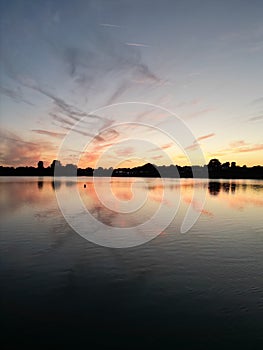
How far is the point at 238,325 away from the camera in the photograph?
9703mm

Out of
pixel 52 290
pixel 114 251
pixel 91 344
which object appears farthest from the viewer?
pixel 114 251

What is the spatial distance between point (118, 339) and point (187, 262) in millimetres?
8088

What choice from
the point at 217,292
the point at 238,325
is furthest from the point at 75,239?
the point at 238,325

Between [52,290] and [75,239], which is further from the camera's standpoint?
[75,239]

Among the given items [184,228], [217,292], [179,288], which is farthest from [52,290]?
[184,228]

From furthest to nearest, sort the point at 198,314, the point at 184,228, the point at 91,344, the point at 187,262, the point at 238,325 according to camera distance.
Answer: the point at 184,228 → the point at 187,262 → the point at 198,314 → the point at 238,325 → the point at 91,344

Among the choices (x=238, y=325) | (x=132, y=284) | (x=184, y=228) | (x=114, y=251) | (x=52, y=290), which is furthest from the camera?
(x=184, y=228)

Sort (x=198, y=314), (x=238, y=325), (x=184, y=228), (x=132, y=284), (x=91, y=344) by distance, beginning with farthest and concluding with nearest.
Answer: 1. (x=184, y=228)
2. (x=132, y=284)
3. (x=198, y=314)
4. (x=238, y=325)
5. (x=91, y=344)

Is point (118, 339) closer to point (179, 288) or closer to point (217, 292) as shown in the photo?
point (179, 288)

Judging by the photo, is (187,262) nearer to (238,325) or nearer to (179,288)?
(179,288)

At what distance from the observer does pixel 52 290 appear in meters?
12.1

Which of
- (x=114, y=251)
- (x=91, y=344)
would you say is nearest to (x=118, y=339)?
(x=91, y=344)

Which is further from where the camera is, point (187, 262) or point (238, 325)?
point (187, 262)

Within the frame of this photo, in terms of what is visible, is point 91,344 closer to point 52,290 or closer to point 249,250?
point 52,290
